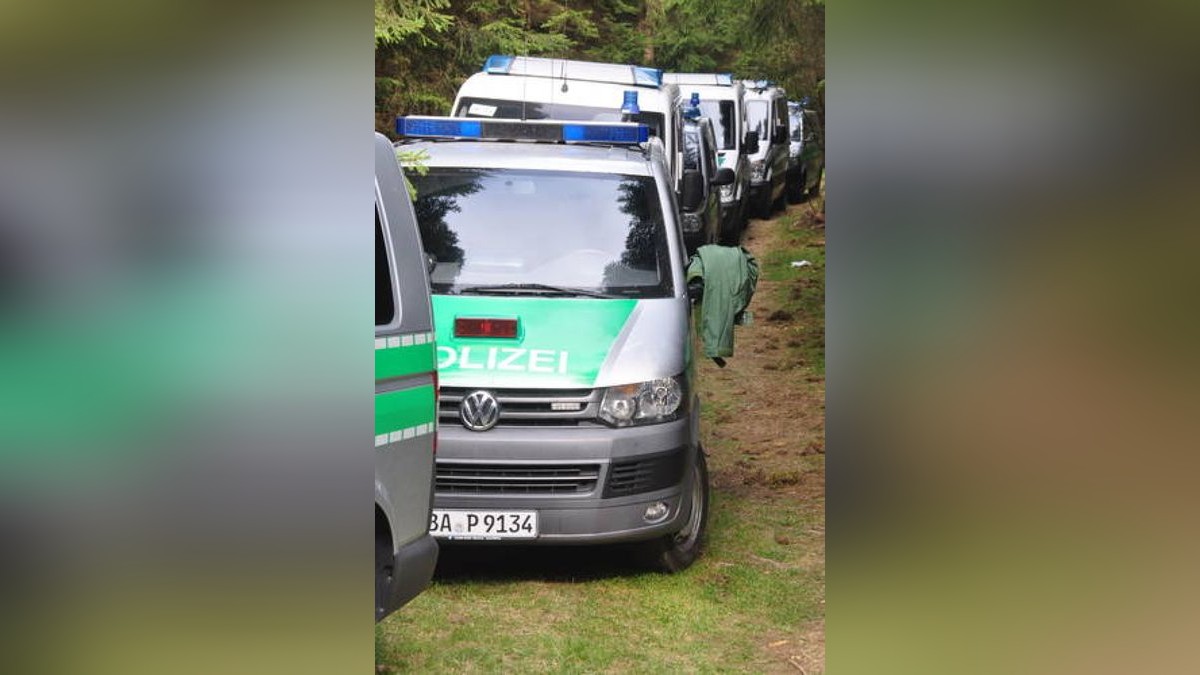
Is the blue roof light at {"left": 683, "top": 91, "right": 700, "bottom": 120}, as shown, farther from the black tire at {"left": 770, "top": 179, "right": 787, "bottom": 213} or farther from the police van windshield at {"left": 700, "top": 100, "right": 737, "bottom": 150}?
the black tire at {"left": 770, "top": 179, "right": 787, "bottom": 213}

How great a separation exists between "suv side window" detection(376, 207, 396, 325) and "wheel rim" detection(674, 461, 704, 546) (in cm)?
282

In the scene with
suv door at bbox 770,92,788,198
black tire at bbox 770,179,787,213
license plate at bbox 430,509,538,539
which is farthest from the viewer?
black tire at bbox 770,179,787,213

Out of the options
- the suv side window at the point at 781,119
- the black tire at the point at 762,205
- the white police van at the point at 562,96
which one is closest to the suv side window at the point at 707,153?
the white police van at the point at 562,96

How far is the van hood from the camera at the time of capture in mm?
6395

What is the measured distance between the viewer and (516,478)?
20.7ft

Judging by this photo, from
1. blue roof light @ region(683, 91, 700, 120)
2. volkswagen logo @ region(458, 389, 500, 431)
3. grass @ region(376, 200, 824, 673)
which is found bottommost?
grass @ region(376, 200, 824, 673)

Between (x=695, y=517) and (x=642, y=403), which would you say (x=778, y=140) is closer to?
(x=695, y=517)

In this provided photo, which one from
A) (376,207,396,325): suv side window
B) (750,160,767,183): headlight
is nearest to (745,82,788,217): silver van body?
(750,160,767,183): headlight

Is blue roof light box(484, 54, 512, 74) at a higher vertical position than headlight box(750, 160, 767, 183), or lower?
higher

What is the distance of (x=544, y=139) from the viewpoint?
25.2 feet
